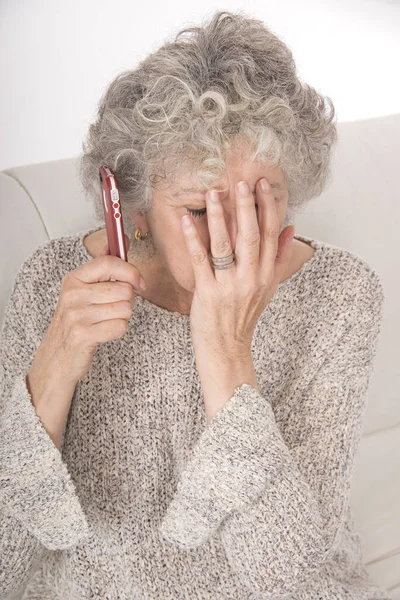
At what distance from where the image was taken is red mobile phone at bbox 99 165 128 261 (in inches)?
49.5

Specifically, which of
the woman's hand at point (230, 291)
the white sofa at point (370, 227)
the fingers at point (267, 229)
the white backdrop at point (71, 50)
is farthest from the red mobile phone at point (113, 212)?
the white backdrop at point (71, 50)

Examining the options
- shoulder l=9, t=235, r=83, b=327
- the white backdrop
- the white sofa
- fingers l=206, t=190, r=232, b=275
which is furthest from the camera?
the white backdrop

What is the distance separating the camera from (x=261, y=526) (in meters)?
1.29

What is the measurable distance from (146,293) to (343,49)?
1733 millimetres

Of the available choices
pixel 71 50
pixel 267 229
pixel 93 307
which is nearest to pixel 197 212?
pixel 267 229

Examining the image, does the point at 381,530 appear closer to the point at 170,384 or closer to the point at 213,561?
the point at 213,561

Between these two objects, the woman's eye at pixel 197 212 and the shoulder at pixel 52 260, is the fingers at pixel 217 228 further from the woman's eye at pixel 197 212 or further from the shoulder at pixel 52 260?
the shoulder at pixel 52 260

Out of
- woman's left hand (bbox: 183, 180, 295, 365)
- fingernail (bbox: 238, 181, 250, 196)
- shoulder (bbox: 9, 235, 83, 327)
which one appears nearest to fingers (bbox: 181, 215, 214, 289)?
woman's left hand (bbox: 183, 180, 295, 365)

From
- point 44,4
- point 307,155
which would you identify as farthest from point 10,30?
point 307,155

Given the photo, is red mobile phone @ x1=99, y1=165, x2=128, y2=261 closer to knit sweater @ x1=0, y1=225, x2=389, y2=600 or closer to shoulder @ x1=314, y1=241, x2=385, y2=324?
knit sweater @ x1=0, y1=225, x2=389, y2=600

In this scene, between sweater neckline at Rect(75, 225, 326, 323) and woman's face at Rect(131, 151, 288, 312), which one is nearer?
woman's face at Rect(131, 151, 288, 312)

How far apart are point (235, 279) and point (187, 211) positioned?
0.47 ft

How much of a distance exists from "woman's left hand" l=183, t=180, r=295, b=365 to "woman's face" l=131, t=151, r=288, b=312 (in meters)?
0.03

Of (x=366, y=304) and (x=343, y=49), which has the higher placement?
(x=343, y=49)
